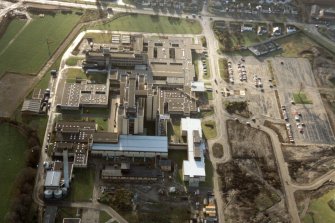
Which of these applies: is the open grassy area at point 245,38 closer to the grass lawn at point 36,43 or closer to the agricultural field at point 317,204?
the grass lawn at point 36,43

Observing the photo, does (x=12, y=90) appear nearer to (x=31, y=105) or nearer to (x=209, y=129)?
(x=31, y=105)

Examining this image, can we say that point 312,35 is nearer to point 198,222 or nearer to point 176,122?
point 176,122

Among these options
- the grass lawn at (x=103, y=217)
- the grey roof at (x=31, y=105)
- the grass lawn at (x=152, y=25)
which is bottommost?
the grass lawn at (x=103, y=217)

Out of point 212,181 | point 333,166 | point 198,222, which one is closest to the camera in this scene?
point 198,222

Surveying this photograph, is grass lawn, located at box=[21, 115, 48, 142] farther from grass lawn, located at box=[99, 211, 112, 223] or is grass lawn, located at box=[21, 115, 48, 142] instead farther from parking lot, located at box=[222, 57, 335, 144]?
parking lot, located at box=[222, 57, 335, 144]

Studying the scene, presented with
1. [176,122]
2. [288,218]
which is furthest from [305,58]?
[288,218]

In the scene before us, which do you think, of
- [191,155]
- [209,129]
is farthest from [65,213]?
[209,129]

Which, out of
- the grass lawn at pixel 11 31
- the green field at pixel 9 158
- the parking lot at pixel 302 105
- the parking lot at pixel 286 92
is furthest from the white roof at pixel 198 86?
the grass lawn at pixel 11 31
